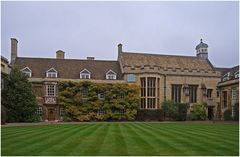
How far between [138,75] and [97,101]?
721 centimetres

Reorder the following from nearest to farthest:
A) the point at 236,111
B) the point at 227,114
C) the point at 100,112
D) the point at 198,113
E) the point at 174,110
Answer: the point at 236,111, the point at 100,112, the point at 174,110, the point at 227,114, the point at 198,113

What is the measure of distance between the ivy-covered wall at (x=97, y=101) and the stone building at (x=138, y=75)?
1727 millimetres

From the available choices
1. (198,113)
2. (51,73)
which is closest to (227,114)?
(198,113)

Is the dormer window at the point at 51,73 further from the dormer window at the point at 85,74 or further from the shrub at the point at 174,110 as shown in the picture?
the shrub at the point at 174,110

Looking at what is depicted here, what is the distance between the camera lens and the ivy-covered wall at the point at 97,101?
4112cm

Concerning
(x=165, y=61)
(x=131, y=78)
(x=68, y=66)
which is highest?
(x=165, y=61)

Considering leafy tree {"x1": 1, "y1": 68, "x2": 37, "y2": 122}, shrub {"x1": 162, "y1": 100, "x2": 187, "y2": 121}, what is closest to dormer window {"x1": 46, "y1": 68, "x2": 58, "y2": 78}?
leafy tree {"x1": 1, "y1": 68, "x2": 37, "y2": 122}

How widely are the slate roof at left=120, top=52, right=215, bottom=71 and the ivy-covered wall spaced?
17.5ft

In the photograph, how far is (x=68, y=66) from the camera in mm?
46500

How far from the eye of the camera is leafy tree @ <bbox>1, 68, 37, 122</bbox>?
3509 cm

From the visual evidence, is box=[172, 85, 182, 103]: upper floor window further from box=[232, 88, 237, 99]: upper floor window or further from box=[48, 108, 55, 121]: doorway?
box=[48, 108, 55, 121]: doorway

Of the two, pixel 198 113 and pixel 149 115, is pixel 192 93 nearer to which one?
pixel 198 113

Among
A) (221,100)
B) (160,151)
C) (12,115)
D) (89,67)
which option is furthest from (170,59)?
(160,151)

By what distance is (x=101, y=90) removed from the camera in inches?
1681
